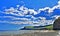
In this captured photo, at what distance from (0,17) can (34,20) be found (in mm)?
703

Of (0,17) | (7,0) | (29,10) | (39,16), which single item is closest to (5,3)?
(7,0)

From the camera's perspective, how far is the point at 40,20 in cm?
348

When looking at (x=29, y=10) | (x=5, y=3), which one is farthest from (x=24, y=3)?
(x=5, y=3)

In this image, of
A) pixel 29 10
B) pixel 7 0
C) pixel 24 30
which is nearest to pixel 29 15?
pixel 29 10

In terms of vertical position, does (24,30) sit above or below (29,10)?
below

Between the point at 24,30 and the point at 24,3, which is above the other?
the point at 24,3

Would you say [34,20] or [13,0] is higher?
[13,0]

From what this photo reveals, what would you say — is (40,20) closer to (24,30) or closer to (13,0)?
(24,30)

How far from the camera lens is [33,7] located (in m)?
3.47

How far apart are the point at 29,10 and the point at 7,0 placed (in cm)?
50

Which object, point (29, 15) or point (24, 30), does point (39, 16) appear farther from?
point (24, 30)

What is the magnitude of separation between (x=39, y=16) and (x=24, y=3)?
1.35 ft

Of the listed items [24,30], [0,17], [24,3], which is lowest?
[24,30]

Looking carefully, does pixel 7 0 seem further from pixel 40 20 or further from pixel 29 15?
pixel 40 20
